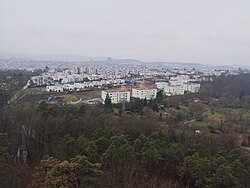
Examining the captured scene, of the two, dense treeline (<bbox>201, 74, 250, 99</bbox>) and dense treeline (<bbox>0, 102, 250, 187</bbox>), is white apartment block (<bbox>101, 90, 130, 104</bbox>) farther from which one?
dense treeline (<bbox>0, 102, 250, 187</bbox>)

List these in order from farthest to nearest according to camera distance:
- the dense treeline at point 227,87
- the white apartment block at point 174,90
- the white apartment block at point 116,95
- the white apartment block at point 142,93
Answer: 1. the white apartment block at point 174,90
2. the dense treeline at point 227,87
3. the white apartment block at point 142,93
4. the white apartment block at point 116,95

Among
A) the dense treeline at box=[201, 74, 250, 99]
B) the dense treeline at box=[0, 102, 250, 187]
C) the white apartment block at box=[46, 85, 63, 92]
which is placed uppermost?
the dense treeline at box=[0, 102, 250, 187]

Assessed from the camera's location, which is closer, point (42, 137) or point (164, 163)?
point (164, 163)

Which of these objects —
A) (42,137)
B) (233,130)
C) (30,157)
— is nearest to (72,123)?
(42,137)

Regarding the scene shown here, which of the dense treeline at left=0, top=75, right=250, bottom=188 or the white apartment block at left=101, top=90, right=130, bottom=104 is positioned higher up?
the dense treeline at left=0, top=75, right=250, bottom=188

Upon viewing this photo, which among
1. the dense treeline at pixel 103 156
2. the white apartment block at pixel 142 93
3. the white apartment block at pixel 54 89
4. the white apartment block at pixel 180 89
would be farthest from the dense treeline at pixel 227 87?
the dense treeline at pixel 103 156

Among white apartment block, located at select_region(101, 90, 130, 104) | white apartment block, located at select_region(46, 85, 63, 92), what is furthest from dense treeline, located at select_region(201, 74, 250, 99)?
white apartment block, located at select_region(46, 85, 63, 92)

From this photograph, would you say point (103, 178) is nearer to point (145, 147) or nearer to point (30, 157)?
point (145, 147)

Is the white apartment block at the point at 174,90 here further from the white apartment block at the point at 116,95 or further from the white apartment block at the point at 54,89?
the white apartment block at the point at 54,89

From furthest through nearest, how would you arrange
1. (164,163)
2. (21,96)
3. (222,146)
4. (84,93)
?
(84,93), (21,96), (222,146), (164,163)

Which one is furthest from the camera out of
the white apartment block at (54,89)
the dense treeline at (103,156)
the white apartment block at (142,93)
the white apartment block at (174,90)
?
the white apartment block at (174,90)

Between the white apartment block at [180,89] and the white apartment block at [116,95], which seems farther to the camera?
the white apartment block at [180,89]
